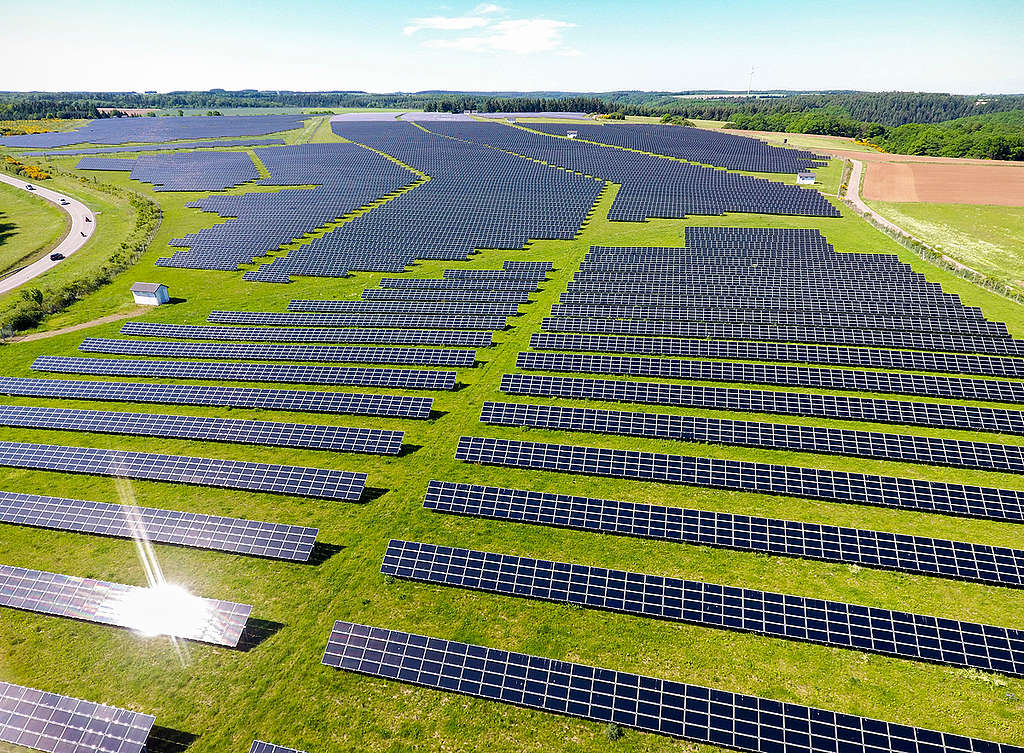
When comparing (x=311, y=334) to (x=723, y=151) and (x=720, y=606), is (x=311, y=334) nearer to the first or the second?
(x=720, y=606)

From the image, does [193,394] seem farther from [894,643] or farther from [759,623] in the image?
[894,643]

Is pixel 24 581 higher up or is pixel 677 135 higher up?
pixel 677 135

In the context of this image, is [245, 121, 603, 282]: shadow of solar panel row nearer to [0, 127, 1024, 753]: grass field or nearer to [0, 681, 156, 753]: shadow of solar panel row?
[0, 127, 1024, 753]: grass field

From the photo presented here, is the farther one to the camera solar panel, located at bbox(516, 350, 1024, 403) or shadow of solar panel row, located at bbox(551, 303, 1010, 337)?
shadow of solar panel row, located at bbox(551, 303, 1010, 337)

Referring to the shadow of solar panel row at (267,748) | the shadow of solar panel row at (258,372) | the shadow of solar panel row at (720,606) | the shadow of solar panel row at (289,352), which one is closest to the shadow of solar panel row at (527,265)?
the shadow of solar panel row at (289,352)

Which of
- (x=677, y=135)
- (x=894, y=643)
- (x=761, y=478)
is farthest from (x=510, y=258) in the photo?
(x=677, y=135)

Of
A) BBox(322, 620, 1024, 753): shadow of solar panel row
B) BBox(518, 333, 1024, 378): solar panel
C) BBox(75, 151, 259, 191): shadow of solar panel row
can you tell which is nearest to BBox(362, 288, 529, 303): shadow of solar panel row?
BBox(518, 333, 1024, 378): solar panel
